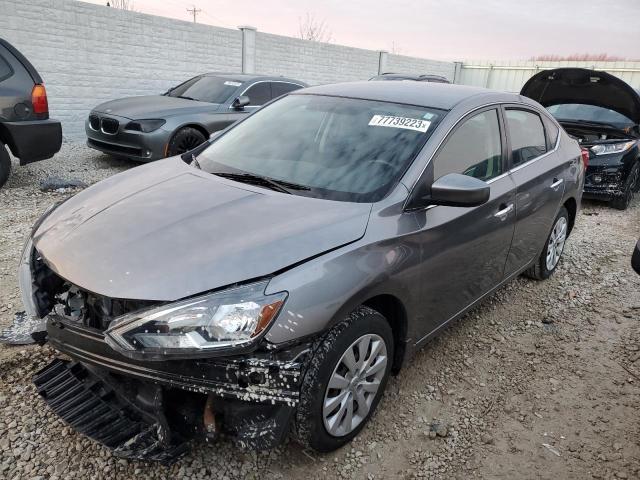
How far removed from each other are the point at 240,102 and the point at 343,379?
6.63 meters

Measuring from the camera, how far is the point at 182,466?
2.27 m

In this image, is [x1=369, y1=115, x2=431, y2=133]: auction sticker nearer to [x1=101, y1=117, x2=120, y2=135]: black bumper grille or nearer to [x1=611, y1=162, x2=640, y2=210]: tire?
[x1=101, y1=117, x2=120, y2=135]: black bumper grille

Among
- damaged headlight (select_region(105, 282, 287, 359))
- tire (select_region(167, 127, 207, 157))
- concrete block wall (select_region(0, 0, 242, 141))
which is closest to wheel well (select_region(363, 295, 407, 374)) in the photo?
damaged headlight (select_region(105, 282, 287, 359))

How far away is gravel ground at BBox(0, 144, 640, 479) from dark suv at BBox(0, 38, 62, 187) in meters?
1.87

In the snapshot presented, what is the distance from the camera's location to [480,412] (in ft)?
9.33

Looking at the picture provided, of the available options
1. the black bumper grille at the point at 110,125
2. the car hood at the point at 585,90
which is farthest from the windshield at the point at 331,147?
the car hood at the point at 585,90

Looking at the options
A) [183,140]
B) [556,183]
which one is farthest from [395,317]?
[183,140]

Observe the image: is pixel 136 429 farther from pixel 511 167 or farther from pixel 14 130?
pixel 14 130

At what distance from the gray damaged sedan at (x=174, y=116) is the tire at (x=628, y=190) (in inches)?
224

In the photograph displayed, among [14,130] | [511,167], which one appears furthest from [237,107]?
[511,167]

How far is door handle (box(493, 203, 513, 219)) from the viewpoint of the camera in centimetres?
318

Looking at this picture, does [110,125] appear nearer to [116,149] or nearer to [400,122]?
[116,149]

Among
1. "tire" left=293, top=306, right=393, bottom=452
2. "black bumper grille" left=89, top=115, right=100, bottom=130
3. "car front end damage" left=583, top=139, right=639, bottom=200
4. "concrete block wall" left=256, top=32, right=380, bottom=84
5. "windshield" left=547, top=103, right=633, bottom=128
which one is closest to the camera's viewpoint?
"tire" left=293, top=306, right=393, bottom=452

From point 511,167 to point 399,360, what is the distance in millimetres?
1617
